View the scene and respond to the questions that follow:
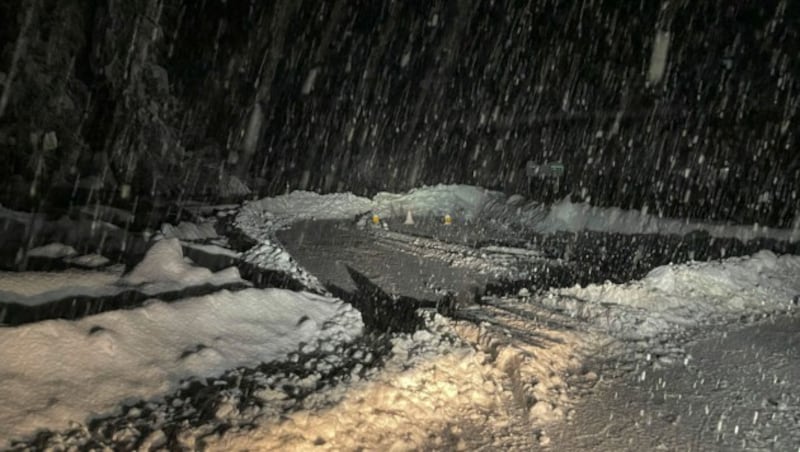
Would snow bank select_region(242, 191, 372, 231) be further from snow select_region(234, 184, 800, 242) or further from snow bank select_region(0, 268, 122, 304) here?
snow bank select_region(0, 268, 122, 304)

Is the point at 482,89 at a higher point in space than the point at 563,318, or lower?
higher

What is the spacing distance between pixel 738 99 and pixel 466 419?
58.1 feet

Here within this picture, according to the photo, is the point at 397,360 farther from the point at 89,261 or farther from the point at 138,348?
the point at 89,261

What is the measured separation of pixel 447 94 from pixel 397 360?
2867cm

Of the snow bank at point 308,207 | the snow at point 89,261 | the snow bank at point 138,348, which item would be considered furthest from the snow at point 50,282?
the snow bank at point 308,207

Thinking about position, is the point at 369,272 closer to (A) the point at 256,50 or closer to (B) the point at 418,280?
(B) the point at 418,280

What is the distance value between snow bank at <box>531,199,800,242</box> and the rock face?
77 centimetres

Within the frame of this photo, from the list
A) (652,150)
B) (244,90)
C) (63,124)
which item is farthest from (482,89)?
(63,124)

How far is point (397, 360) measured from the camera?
4941mm

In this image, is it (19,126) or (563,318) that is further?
(19,126)

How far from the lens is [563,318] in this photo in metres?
6.70

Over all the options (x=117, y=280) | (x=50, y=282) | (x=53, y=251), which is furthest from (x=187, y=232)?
(x=50, y=282)

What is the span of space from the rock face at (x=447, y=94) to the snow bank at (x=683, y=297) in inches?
285

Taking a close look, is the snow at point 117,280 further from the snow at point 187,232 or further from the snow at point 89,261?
the snow at point 187,232
